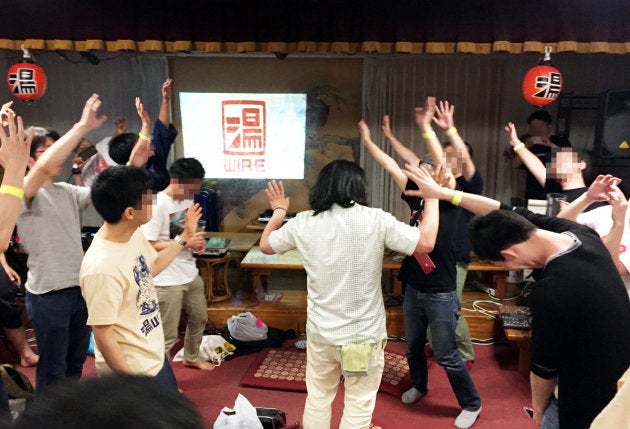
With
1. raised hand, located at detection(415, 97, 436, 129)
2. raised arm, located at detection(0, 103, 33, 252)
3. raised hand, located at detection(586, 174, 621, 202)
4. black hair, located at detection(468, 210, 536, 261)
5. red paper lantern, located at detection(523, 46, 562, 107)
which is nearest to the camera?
raised arm, located at detection(0, 103, 33, 252)

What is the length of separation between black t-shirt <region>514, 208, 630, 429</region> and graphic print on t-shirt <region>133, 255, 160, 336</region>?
54.0 inches

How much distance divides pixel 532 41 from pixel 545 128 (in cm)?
114

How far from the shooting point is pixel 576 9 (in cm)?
350

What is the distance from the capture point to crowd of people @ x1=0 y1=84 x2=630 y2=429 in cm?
156

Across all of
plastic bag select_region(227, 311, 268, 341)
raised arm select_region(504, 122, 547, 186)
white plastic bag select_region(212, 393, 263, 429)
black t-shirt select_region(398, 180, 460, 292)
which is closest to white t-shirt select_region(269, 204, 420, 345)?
black t-shirt select_region(398, 180, 460, 292)

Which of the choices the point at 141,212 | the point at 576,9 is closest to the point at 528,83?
the point at 576,9

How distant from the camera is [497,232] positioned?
5.41 feet

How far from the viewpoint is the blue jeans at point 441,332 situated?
2.57 meters

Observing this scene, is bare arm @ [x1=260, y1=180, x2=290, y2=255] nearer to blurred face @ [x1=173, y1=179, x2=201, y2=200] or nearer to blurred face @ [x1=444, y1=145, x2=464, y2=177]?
blurred face @ [x1=173, y1=179, x2=201, y2=200]

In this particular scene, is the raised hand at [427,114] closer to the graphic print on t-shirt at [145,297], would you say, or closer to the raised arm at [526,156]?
the raised arm at [526,156]

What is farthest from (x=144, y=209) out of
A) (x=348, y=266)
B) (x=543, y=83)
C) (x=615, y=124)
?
(x=615, y=124)

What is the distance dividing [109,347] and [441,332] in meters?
1.66

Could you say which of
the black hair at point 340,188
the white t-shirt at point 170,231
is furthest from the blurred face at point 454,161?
the white t-shirt at point 170,231

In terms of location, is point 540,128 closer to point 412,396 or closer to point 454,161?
point 454,161
